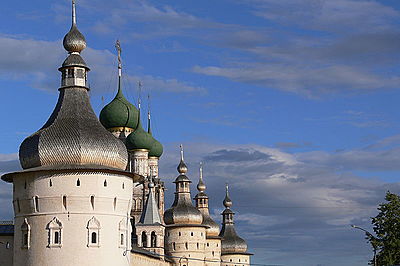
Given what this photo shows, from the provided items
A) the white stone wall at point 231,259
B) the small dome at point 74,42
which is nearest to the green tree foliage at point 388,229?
the small dome at point 74,42

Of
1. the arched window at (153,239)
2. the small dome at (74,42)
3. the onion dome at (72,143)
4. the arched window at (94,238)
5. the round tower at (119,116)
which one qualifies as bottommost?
the arched window at (94,238)

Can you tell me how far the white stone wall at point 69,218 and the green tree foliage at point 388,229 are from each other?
63.0ft

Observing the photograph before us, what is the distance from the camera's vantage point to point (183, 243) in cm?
7369

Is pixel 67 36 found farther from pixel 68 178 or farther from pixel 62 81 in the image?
pixel 68 178

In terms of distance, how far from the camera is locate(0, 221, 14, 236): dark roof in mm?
48906

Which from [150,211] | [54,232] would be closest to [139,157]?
[150,211]

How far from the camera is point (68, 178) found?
4322 centimetres

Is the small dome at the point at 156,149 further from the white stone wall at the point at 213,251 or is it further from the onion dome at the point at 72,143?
the onion dome at the point at 72,143

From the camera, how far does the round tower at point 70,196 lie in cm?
4300

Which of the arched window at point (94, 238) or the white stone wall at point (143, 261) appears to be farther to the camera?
the white stone wall at point (143, 261)

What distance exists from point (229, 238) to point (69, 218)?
45181 mm

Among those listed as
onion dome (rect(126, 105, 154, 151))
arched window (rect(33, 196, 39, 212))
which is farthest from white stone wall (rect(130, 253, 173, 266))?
arched window (rect(33, 196, 39, 212))

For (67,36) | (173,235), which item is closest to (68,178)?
(67,36)

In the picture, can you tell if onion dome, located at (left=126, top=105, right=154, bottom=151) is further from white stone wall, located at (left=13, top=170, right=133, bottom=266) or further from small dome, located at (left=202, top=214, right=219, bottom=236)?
white stone wall, located at (left=13, top=170, right=133, bottom=266)
